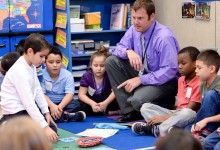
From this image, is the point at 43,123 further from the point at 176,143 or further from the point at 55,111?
the point at 176,143

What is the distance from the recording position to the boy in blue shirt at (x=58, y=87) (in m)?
4.15

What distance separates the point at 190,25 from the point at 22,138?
3891 millimetres

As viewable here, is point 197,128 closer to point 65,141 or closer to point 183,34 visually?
point 65,141

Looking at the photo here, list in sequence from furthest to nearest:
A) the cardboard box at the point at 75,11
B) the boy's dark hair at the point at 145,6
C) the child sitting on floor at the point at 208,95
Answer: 1. the cardboard box at the point at 75,11
2. the boy's dark hair at the point at 145,6
3. the child sitting on floor at the point at 208,95

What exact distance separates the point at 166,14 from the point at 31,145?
4219 millimetres

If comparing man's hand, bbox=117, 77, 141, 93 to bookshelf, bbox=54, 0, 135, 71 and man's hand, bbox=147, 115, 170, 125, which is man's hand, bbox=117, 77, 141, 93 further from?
bookshelf, bbox=54, 0, 135, 71

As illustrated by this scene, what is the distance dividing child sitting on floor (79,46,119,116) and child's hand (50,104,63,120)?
10.9 inches

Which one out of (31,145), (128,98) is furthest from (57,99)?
(31,145)

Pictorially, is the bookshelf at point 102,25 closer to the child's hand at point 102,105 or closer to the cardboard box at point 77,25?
the cardboard box at point 77,25

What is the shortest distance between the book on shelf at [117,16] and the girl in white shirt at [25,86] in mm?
2272

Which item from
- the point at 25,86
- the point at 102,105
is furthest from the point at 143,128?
the point at 25,86

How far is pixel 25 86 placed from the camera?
3.16 metres

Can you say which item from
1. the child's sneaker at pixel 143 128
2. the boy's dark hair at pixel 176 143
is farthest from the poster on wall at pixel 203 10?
the boy's dark hair at pixel 176 143

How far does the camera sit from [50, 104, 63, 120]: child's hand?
408cm
